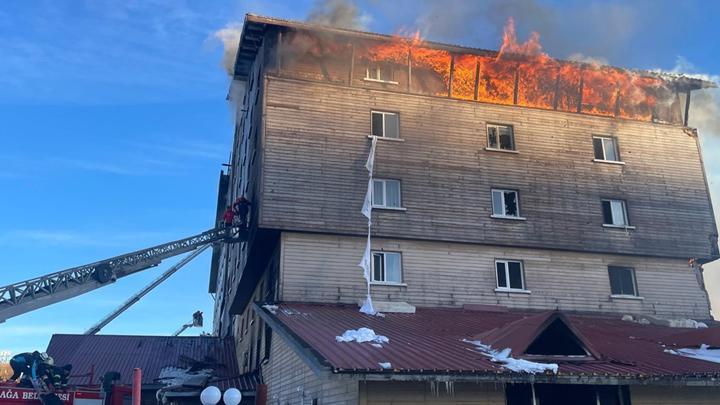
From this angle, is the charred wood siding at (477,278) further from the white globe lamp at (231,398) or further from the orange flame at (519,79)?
the orange flame at (519,79)

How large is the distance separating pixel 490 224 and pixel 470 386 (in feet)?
34.4

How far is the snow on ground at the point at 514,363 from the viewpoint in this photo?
41.6 feet

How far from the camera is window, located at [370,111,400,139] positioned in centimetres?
2356

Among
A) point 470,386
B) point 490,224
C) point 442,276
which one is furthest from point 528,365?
point 490,224

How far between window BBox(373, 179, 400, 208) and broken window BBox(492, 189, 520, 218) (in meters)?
3.92

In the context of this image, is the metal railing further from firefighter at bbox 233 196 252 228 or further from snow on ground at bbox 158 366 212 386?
snow on ground at bbox 158 366 212 386

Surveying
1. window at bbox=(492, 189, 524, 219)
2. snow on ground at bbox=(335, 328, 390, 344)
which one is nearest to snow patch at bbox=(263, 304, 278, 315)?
snow on ground at bbox=(335, 328, 390, 344)

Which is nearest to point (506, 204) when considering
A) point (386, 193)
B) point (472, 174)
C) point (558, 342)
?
point (472, 174)

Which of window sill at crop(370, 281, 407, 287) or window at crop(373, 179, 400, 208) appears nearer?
window sill at crop(370, 281, 407, 287)

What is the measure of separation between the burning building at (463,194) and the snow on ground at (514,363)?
8.45 feet

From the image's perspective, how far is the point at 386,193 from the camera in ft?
74.1

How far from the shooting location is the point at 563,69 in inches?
1011

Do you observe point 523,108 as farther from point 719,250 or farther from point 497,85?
point 719,250

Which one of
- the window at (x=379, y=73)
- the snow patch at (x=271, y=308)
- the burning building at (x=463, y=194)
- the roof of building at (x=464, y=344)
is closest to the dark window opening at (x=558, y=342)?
the roof of building at (x=464, y=344)
